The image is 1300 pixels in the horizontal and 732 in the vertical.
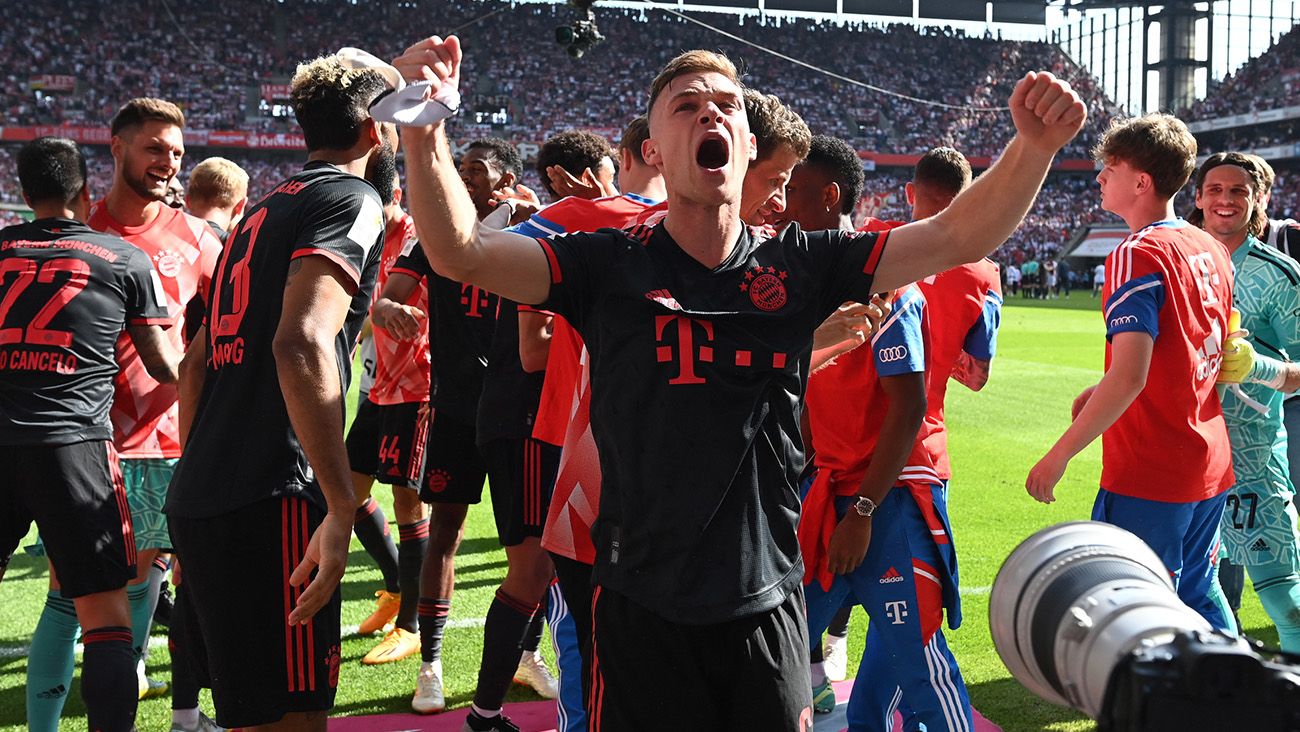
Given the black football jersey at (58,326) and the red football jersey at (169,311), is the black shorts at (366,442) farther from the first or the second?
the black football jersey at (58,326)

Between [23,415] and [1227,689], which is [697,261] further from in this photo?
[23,415]

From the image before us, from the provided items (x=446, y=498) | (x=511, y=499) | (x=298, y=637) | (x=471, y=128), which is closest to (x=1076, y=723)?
(x=511, y=499)

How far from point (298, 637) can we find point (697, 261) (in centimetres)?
134

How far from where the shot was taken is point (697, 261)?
2.37 meters

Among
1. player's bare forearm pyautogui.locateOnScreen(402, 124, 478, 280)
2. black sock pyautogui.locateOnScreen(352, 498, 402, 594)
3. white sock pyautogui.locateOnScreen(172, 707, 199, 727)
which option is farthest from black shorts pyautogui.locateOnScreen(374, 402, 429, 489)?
player's bare forearm pyautogui.locateOnScreen(402, 124, 478, 280)

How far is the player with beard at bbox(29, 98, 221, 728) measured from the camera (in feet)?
14.5

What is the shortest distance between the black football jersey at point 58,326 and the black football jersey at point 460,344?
1.42 meters

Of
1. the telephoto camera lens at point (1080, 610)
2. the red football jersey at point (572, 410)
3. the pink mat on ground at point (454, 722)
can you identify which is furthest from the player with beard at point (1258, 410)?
the telephoto camera lens at point (1080, 610)

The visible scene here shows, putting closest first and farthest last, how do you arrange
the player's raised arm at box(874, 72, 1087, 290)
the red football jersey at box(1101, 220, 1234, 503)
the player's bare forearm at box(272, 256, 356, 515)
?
the player's raised arm at box(874, 72, 1087, 290)
the player's bare forearm at box(272, 256, 356, 515)
the red football jersey at box(1101, 220, 1234, 503)

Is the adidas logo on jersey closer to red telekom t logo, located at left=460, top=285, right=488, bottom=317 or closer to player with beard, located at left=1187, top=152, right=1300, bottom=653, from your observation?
player with beard, located at left=1187, top=152, right=1300, bottom=653

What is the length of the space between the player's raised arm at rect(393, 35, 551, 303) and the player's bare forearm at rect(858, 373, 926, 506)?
1483mm

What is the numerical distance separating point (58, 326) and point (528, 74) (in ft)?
149

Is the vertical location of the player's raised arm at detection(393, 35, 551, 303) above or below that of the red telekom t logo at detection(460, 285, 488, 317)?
above

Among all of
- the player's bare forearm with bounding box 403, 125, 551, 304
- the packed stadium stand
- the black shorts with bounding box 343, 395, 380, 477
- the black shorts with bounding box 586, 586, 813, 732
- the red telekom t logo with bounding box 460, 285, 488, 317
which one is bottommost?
the black shorts with bounding box 343, 395, 380, 477
